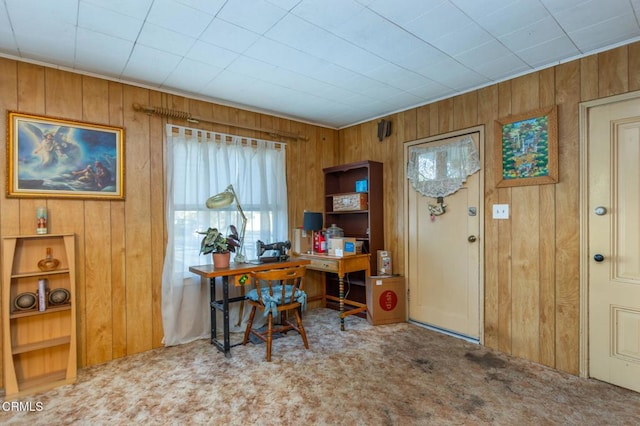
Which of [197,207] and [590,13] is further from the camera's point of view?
[197,207]

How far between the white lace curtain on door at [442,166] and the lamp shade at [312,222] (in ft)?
3.77

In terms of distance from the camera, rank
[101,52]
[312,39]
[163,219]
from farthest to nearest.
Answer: [163,219] → [101,52] → [312,39]

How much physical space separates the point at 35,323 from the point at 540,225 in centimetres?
403

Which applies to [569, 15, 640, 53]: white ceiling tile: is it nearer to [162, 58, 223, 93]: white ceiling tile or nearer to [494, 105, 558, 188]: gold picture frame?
[494, 105, 558, 188]: gold picture frame

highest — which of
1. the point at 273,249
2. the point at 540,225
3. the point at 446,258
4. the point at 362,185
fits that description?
the point at 362,185

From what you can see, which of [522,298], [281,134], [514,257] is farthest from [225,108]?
[522,298]

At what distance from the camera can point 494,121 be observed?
2.95m

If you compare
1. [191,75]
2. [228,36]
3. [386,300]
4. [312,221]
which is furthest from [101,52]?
[386,300]

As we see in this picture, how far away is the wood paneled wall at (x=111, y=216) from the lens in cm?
247

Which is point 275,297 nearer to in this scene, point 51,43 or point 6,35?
point 51,43

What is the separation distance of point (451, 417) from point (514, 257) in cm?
150

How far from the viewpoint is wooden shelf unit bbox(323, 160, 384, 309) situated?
385cm

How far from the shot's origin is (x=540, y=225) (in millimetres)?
2672

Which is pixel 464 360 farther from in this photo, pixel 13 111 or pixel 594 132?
pixel 13 111
